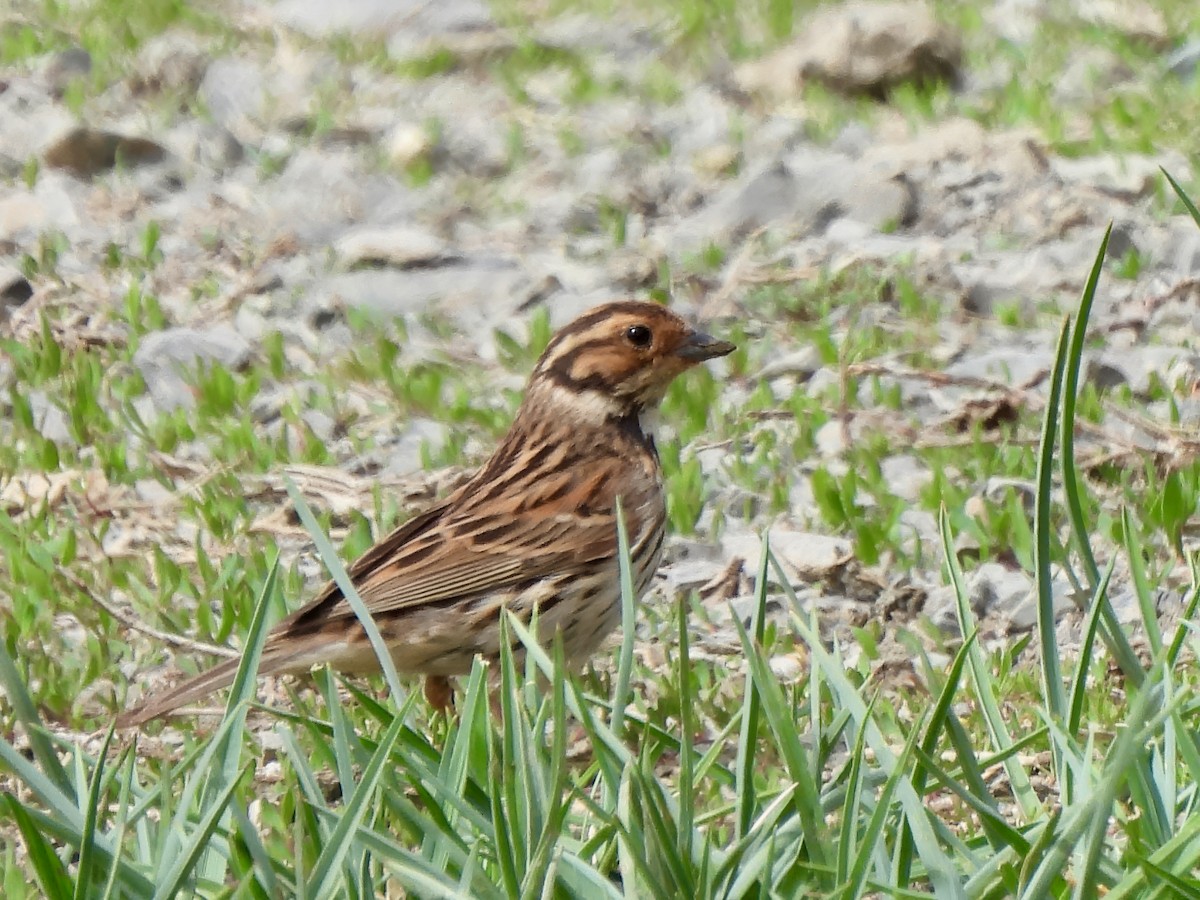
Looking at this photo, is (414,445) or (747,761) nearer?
(747,761)

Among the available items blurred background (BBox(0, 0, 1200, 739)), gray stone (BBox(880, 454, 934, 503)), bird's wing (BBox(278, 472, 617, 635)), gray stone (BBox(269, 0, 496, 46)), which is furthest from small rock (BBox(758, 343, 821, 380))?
gray stone (BBox(269, 0, 496, 46))

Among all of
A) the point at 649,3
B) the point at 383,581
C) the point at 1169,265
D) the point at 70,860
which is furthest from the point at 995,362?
the point at 649,3

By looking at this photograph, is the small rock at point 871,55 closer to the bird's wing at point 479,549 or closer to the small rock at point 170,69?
the small rock at point 170,69

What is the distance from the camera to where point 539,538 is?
5.74 metres

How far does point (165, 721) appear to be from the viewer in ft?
17.7

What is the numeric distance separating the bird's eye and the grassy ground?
2.62 ft

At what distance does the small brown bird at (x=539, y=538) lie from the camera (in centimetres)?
537

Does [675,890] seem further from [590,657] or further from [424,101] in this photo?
[424,101]

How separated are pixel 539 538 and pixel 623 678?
2.22 metres

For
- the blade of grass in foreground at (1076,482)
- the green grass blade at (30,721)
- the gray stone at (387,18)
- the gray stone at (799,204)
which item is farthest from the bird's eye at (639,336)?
the gray stone at (387,18)

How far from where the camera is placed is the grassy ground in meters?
3.35

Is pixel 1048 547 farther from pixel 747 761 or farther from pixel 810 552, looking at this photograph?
pixel 810 552

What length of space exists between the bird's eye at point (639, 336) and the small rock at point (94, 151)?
199 inches

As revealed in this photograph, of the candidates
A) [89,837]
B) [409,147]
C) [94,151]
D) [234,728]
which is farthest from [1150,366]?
[89,837]
